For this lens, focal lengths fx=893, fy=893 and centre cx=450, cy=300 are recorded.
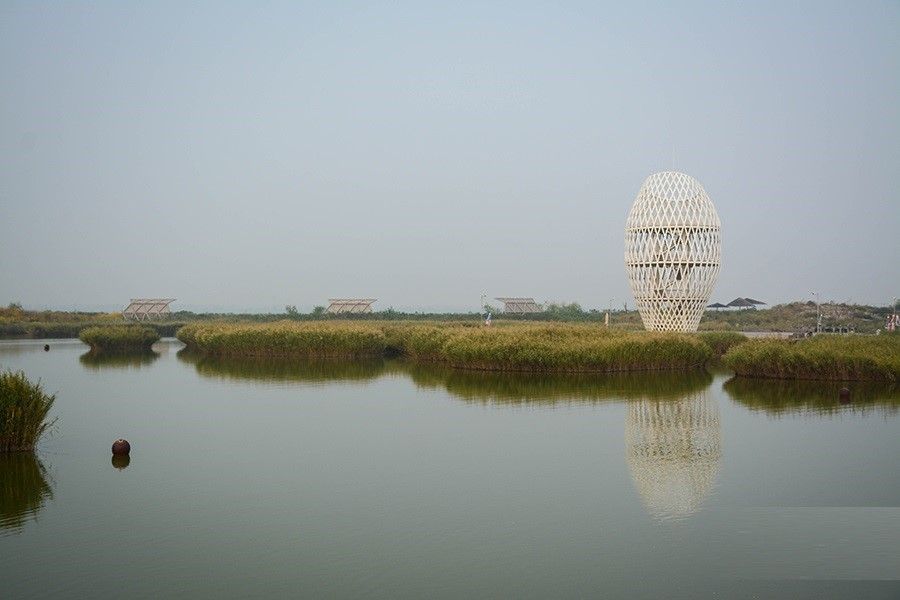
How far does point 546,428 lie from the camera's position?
13.6 metres

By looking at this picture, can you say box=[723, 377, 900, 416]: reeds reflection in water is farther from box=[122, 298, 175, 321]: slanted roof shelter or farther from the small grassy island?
box=[122, 298, 175, 321]: slanted roof shelter

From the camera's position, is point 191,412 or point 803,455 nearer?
point 803,455

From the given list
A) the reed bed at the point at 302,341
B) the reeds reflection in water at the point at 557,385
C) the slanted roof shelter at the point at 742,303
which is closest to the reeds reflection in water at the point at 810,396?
the reeds reflection in water at the point at 557,385

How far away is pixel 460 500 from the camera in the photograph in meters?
9.15

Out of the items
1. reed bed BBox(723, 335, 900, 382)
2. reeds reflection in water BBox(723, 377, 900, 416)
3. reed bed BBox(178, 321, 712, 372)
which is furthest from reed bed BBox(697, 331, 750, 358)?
reeds reflection in water BBox(723, 377, 900, 416)

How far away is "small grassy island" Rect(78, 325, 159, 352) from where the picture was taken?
34.4m

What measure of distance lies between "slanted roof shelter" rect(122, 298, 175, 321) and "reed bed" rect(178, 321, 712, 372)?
23178 millimetres

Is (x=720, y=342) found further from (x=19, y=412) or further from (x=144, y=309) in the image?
(x=144, y=309)

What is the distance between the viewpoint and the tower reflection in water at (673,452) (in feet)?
30.2

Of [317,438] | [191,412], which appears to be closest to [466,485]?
[317,438]

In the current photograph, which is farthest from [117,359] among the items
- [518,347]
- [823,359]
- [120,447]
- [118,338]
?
[823,359]

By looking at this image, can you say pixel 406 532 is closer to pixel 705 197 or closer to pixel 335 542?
pixel 335 542

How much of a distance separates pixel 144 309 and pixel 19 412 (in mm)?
41911

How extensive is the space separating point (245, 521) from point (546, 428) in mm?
6215
